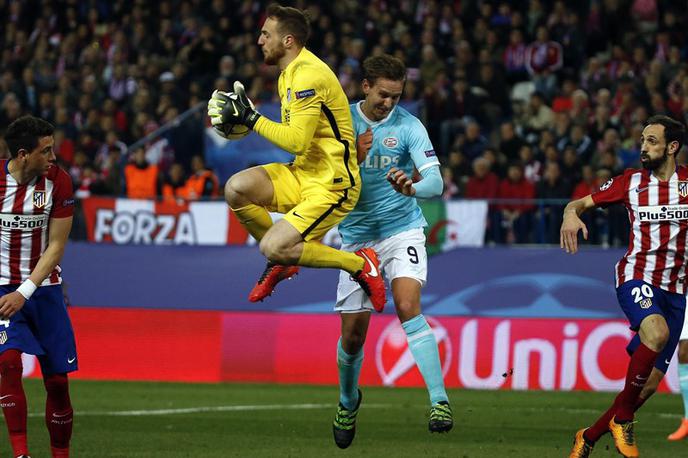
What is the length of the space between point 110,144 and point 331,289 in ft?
22.0

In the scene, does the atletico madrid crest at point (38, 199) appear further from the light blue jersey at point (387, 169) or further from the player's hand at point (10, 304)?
the light blue jersey at point (387, 169)

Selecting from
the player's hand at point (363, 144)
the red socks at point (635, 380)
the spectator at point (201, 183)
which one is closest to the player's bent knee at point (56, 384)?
the player's hand at point (363, 144)

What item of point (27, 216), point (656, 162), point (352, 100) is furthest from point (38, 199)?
point (352, 100)

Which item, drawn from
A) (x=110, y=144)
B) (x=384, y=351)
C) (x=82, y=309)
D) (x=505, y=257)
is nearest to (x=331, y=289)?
(x=384, y=351)

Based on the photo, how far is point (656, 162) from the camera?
981 cm

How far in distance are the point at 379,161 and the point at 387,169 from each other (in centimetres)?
9

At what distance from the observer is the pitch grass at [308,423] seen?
10.8m

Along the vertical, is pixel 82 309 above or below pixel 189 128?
below

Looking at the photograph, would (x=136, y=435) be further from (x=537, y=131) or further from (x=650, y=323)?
(x=537, y=131)

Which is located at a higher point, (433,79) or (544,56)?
(544,56)

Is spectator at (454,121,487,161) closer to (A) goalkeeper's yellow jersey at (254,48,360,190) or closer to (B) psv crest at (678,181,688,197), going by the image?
(B) psv crest at (678,181,688,197)

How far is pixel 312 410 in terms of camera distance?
45.5 feet

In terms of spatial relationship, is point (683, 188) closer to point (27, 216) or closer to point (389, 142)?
point (389, 142)

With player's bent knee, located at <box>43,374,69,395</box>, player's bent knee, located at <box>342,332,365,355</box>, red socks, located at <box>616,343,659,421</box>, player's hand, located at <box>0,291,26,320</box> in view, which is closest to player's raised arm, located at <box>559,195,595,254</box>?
red socks, located at <box>616,343,659,421</box>
